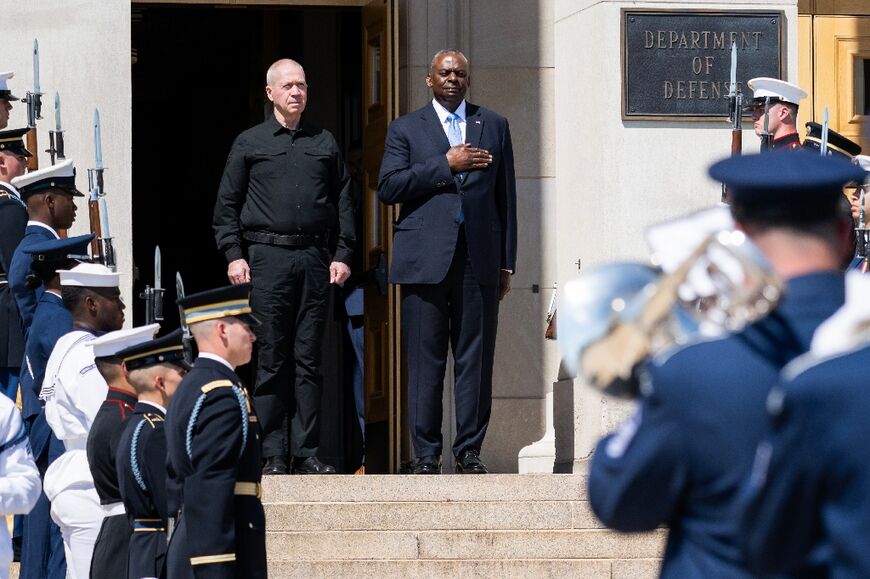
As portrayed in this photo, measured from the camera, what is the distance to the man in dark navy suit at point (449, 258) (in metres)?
10.1

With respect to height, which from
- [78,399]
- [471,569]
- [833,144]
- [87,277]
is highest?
[833,144]

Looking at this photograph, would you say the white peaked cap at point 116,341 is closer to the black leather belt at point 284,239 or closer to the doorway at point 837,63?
the black leather belt at point 284,239

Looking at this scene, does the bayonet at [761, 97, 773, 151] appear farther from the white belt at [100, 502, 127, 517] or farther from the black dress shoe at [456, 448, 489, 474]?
the white belt at [100, 502, 127, 517]

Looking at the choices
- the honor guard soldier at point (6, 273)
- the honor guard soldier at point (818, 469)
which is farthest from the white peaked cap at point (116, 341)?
the honor guard soldier at point (818, 469)

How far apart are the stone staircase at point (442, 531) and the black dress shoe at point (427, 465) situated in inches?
19.1

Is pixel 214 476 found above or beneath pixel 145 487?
above

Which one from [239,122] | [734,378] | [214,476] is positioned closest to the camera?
[734,378]

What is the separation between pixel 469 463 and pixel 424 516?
3.06ft

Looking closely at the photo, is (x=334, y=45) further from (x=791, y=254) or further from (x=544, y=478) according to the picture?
(x=791, y=254)

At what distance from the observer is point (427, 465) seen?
9.89m

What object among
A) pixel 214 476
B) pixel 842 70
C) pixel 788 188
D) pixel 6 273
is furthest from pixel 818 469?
pixel 842 70

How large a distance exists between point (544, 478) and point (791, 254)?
6.52 metres

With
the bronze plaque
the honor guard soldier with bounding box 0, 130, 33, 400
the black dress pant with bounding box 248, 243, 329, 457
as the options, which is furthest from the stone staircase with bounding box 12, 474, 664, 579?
the bronze plaque

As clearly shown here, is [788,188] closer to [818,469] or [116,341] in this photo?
[818,469]
